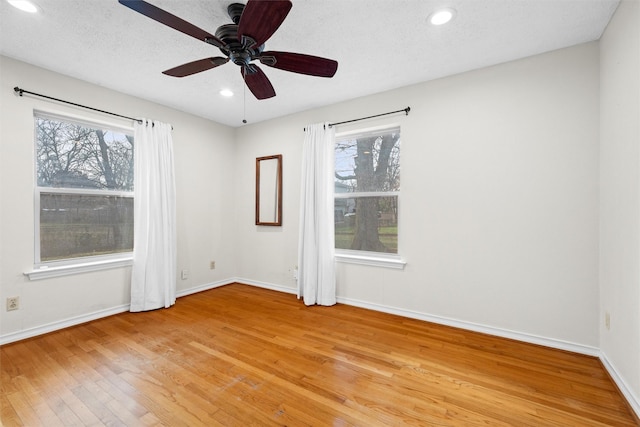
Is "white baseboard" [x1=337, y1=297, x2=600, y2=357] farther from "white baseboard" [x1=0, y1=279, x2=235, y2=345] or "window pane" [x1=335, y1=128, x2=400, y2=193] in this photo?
"white baseboard" [x1=0, y1=279, x2=235, y2=345]

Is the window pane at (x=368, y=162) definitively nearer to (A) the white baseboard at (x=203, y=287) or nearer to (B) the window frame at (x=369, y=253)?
(B) the window frame at (x=369, y=253)

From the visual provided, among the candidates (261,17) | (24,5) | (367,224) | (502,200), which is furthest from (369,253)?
(24,5)

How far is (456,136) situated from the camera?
9.66 feet

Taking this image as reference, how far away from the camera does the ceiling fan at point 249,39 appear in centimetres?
146

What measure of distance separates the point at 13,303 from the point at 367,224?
3.58m

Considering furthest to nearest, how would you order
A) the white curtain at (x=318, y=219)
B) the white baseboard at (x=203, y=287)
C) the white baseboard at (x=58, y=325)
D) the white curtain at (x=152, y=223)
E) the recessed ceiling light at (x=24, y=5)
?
the white baseboard at (x=203, y=287), the white curtain at (x=318, y=219), the white curtain at (x=152, y=223), the white baseboard at (x=58, y=325), the recessed ceiling light at (x=24, y=5)

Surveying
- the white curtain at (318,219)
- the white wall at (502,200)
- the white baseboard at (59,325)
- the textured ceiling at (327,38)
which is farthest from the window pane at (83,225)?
the white wall at (502,200)

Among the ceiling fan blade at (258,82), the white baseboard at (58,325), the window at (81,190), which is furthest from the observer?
the window at (81,190)

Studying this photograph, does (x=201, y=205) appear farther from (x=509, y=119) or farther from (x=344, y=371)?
(x=509, y=119)

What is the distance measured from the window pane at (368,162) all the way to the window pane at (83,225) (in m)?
2.69

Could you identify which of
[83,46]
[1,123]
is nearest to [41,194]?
[1,123]

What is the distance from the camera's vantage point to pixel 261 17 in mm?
1532

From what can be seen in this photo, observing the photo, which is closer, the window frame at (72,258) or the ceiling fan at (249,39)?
the ceiling fan at (249,39)

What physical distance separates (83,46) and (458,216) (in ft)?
12.2
